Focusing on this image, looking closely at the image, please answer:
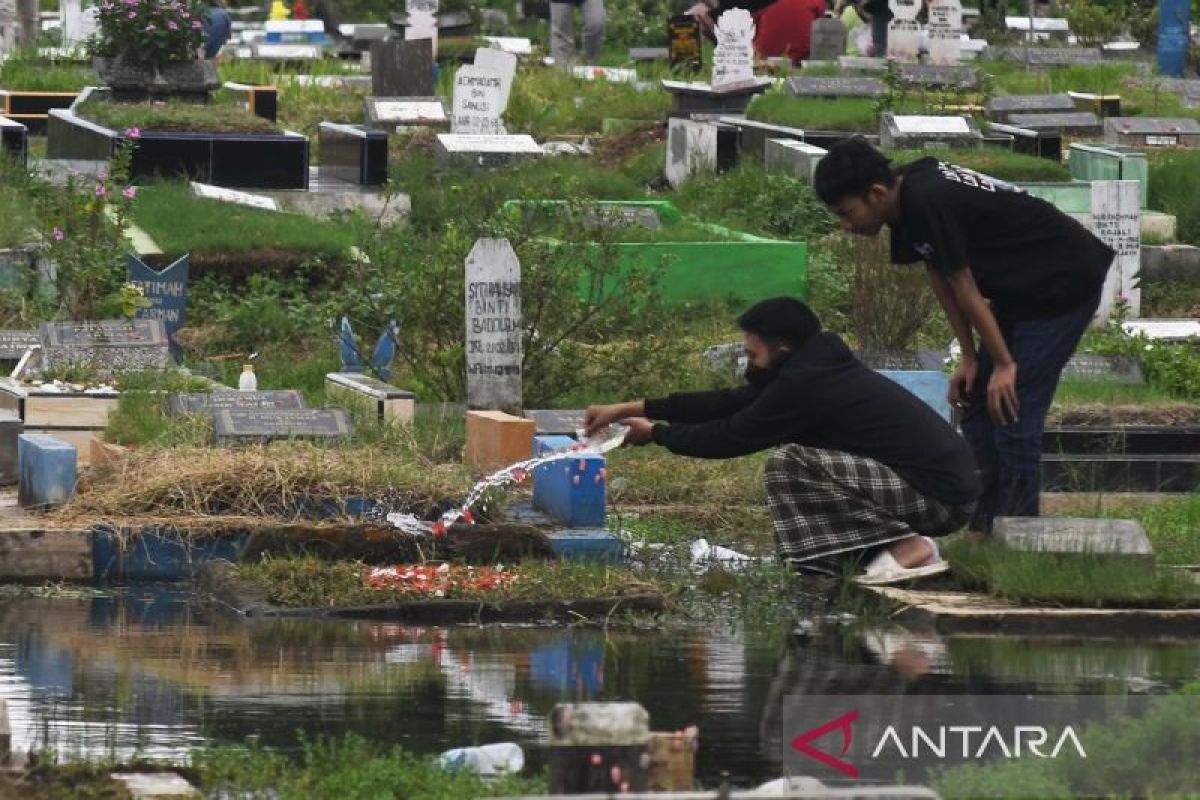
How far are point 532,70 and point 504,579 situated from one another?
22.3 m

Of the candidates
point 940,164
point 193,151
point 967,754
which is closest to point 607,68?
point 193,151

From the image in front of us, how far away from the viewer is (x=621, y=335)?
14.3m

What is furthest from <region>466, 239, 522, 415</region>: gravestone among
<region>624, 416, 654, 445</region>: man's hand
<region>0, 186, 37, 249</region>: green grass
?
<region>0, 186, 37, 249</region>: green grass

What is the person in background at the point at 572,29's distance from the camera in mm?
36906

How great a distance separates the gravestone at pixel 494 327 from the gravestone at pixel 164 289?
8.86 ft

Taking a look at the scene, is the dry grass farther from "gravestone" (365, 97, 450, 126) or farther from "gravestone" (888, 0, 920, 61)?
"gravestone" (888, 0, 920, 61)

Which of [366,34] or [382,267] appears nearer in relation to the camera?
[382,267]

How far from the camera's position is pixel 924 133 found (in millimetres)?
22672

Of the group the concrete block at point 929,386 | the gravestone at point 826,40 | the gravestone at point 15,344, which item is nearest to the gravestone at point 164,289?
the gravestone at point 15,344

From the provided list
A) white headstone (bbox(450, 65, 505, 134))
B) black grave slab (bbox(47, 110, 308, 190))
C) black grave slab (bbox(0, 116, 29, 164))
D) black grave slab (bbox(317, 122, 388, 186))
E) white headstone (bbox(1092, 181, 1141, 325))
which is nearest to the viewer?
white headstone (bbox(1092, 181, 1141, 325))

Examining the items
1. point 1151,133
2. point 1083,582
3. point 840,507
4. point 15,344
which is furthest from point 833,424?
point 1151,133

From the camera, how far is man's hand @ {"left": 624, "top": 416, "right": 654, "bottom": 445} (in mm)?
9750

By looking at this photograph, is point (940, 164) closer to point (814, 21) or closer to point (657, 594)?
point (657, 594)

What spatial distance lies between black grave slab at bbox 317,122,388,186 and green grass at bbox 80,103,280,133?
742 millimetres
